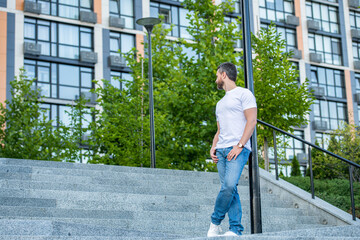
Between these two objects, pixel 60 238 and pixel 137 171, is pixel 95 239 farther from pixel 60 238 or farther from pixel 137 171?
pixel 137 171

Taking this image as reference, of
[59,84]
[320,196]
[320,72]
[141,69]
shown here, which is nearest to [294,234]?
[320,196]

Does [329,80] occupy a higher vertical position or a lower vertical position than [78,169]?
higher

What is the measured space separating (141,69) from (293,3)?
27597 millimetres

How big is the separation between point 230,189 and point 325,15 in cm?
4349

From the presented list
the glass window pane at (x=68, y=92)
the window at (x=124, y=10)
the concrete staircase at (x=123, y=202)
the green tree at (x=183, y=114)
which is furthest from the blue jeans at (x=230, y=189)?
the window at (x=124, y=10)

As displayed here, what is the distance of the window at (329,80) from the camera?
1730 inches

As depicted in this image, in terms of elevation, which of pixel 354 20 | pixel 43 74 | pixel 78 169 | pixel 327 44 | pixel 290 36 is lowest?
pixel 78 169

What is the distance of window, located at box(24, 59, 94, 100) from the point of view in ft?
107

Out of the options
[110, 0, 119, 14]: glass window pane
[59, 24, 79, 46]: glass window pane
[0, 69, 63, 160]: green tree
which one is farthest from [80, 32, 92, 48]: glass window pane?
[0, 69, 63, 160]: green tree

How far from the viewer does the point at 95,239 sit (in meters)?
5.13

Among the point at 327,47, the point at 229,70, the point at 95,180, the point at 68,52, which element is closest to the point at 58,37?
the point at 68,52

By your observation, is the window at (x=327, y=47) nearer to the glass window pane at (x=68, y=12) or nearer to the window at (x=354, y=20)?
the window at (x=354, y=20)

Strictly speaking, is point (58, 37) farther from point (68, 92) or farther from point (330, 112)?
point (330, 112)

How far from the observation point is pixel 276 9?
43.7m
